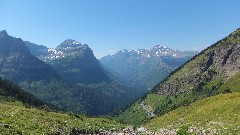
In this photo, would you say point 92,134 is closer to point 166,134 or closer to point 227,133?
point 166,134

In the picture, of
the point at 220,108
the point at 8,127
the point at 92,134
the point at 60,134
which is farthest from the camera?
the point at 220,108

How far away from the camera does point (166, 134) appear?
43312mm

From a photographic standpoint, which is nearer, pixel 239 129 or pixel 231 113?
pixel 239 129

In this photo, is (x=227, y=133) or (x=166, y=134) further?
(x=166, y=134)

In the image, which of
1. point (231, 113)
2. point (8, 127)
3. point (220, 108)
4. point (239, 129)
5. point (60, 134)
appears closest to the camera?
point (8, 127)

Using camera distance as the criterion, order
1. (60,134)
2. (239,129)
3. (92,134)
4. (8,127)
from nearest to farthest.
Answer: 1. (8,127)
2. (239,129)
3. (60,134)
4. (92,134)

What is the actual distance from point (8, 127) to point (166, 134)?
19186mm

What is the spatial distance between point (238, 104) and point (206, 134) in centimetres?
2404

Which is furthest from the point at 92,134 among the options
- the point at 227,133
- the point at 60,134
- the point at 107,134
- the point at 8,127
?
the point at 227,133

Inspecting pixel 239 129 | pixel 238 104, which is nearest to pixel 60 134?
pixel 239 129

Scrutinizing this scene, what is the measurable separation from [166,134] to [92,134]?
35.0 feet

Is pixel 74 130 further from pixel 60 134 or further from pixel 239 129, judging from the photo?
pixel 239 129

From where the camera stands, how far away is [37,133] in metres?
36.3

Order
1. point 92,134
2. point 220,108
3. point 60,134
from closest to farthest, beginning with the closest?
point 60,134
point 92,134
point 220,108
